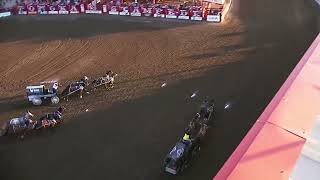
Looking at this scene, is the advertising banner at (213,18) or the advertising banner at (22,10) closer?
the advertising banner at (213,18)

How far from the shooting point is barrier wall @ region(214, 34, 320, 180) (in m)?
9.46

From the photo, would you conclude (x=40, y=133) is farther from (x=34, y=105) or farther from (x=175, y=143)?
(x=175, y=143)

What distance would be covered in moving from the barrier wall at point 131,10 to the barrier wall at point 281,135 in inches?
389

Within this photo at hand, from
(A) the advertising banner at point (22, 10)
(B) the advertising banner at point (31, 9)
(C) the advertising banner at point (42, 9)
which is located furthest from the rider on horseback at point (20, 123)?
(A) the advertising banner at point (22, 10)

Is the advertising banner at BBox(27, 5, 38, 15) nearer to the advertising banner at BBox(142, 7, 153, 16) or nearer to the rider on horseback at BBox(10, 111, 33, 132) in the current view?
the advertising banner at BBox(142, 7, 153, 16)

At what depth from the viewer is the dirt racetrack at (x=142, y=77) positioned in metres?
13.6

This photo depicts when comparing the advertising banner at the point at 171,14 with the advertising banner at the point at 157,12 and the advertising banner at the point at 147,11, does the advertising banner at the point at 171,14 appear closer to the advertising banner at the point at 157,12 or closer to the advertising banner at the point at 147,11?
the advertising banner at the point at 157,12

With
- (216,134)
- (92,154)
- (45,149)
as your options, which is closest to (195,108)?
(216,134)

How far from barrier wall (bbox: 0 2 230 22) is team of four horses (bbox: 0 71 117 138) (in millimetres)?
6395

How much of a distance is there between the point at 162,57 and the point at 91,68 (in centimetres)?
326

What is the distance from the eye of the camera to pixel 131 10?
917 inches

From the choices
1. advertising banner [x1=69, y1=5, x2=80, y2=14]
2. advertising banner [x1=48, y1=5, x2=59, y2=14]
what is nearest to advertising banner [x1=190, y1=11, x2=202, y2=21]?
advertising banner [x1=69, y1=5, x2=80, y2=14]

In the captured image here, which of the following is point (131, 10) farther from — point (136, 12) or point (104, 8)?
point (104, 8)

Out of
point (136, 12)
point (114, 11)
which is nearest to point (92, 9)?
point (114, 11)
